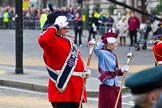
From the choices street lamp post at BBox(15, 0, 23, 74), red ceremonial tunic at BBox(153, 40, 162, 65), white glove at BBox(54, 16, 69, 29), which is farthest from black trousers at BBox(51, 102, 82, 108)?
street lamp post at BBox(15, 0, 23, 74)

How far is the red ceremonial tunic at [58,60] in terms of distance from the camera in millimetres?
6922

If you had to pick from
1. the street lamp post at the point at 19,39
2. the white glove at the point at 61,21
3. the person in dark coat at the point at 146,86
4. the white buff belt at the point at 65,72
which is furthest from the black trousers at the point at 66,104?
the street lamp post at the point at 19,39

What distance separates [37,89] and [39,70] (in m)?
2.99

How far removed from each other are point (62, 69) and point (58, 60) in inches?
4.9

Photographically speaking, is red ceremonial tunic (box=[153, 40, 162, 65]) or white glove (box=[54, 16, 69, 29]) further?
red ceremonial tunic (box=[153, 40, 162, 65])

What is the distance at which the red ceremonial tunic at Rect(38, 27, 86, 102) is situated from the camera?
6922 mm

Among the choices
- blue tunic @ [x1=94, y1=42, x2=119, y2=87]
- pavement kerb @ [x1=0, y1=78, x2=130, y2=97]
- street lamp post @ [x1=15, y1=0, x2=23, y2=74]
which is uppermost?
blue tunic @ [x1=94, y1=42, x2=119, y2=87]

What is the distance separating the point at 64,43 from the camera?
7.05 m

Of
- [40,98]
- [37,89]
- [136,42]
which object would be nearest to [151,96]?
[40,98]

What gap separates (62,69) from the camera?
7047 mm

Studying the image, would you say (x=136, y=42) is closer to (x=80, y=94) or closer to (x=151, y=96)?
(x=80, y=94)

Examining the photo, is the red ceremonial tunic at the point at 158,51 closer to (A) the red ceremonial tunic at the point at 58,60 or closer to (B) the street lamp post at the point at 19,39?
(A) the red ceremonial tunic at the point at 58,60

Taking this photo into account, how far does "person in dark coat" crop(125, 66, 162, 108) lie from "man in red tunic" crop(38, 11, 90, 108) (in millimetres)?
3888

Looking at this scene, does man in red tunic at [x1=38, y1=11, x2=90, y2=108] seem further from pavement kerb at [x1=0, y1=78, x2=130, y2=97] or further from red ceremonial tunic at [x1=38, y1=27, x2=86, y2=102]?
pavement kerb at [x1=0, y1=78, x2=130, y2=97]
